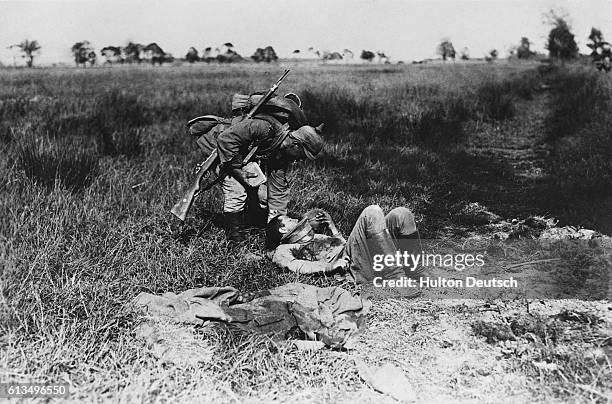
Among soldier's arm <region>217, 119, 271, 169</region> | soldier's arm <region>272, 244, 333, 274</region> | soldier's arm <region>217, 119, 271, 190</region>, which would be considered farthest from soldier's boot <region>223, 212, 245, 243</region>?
soldier's arm <region>272, 244, 333, 274</region>

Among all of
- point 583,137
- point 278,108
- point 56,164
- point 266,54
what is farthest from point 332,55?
point 583,137

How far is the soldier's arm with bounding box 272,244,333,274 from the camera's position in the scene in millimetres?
4008

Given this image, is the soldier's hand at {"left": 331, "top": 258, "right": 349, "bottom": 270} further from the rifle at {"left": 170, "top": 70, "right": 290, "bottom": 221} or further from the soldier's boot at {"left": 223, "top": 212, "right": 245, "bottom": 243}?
the rifle at {"left": 170, "top": 70, "right": 290, "bottom": 221}

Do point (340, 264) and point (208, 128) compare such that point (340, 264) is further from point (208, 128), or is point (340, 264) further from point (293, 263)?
point (208, 128)

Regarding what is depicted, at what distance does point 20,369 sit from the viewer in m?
2.69

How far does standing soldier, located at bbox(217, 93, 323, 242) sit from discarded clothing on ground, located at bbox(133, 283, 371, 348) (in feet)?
3.82

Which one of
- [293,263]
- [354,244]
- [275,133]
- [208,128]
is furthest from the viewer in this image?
[208,128]

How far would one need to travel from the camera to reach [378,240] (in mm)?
3730

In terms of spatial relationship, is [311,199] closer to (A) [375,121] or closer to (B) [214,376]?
(B) [214,376]

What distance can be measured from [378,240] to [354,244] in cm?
22

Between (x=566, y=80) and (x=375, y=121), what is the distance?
1028 centimetres

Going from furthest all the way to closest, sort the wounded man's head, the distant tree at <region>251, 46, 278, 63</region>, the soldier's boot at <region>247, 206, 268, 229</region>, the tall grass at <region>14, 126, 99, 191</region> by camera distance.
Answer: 1. the distant tree at <region>251, 46, 278, 63</region>
2. the soldier's boot at <region>247, 206, 268, 229</region>
3. the tall grass at <region>14, 126, 99, 191</region>
4. the wounded man's head

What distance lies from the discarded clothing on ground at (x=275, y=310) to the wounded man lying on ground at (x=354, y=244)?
29 centimetres

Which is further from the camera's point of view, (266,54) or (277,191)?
(266,54)
